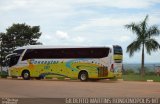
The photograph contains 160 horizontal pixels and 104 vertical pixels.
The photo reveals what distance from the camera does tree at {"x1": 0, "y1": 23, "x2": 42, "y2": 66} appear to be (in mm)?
60156

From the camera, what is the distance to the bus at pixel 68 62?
33406 millimetres

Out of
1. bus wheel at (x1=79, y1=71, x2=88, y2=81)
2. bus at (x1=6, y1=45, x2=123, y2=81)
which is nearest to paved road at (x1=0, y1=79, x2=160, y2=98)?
bus at (x1=6, y1=45, x2=123, y2=81)

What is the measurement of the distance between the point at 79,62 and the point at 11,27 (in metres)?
29.0

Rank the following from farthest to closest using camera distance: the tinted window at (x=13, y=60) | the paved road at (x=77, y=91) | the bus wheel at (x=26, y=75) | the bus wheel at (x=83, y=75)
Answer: the tinted window at (x=13, y=60) → the bus wheel at (x=26, y=75) → the bus wheel at (x=83, y=75) → the paved road at (x=77, y=91)

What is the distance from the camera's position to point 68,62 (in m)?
35.1

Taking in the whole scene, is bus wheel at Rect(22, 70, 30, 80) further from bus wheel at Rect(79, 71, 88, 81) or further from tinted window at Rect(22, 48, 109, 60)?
bus wheel at Rect(79, 71, 88, 81)

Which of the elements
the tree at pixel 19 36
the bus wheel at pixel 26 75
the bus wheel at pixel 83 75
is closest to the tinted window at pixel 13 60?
the bus wheel at pixel 26 75

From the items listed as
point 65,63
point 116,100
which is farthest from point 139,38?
point 116,100

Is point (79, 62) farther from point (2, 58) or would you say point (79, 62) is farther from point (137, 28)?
point (2, 58)

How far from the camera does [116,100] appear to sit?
1750cm

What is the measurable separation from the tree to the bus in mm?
21470

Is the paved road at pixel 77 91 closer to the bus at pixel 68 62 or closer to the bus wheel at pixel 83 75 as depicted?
the bus at pixel 68 62

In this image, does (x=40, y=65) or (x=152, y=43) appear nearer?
(x=40, y=65)

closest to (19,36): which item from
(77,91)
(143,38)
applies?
(143,38)
